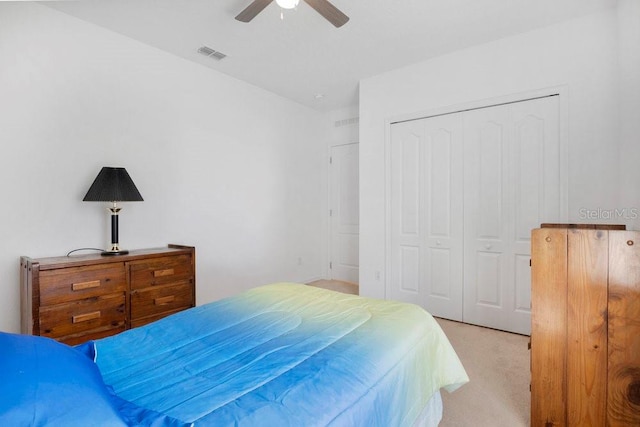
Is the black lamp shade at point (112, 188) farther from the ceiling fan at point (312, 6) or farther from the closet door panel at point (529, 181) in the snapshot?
the closet door panel at point (529, 181)

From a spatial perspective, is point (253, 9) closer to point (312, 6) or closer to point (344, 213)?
point (312, 6)

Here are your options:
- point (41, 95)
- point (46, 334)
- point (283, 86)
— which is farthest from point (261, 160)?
point (46, 334)

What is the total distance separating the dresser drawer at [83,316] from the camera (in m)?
2.02

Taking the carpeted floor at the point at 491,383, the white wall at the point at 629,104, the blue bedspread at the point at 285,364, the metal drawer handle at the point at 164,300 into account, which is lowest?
the carpeted floor at the point at 491,383

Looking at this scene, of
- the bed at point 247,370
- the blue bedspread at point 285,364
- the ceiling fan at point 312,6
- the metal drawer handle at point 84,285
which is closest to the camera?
the bed at point 247,370

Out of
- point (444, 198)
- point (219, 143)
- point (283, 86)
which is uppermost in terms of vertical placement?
point (283, 86)

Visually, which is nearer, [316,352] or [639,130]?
[316,352]

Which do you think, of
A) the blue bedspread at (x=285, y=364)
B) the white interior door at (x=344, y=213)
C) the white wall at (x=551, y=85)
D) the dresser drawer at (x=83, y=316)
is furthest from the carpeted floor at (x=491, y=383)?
the dresser drawer at (x=83, y=316)

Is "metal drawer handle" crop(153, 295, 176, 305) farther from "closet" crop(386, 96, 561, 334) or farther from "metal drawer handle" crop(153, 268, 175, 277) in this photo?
"closet" crop(386, 96, 561, 334)

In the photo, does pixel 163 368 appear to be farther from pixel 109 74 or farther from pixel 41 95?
pixel 109 74

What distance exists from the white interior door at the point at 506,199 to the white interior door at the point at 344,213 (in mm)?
1865

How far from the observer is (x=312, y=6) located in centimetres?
201

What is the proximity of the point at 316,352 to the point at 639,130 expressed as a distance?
105 inches

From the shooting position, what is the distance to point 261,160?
4.09 meters
